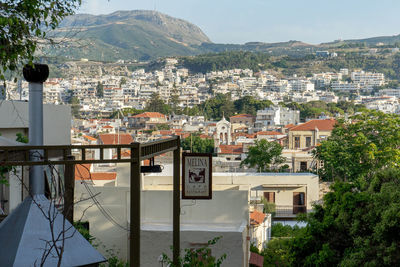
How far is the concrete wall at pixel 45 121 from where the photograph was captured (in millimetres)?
8969

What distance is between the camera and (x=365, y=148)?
3494 cm

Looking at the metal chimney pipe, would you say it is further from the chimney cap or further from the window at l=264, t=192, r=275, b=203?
the window at l=264, t=192, r=275, b=203

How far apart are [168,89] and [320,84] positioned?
49.2 metres

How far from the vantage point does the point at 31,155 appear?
19.3ft

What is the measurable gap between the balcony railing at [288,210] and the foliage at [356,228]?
58.7 ft

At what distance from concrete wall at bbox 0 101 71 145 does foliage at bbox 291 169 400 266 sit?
461 centimetres

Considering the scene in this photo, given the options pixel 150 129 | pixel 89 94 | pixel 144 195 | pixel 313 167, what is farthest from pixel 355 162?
pixel 89 94

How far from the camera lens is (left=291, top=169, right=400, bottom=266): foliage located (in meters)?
8.56

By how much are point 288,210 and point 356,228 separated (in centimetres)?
2025

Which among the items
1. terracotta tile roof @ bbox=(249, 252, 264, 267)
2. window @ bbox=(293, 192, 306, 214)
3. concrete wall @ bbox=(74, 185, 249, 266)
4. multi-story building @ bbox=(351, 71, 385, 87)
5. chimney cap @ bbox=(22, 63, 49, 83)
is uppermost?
multi-story building @ bbox=(351, 71, 385, 87)

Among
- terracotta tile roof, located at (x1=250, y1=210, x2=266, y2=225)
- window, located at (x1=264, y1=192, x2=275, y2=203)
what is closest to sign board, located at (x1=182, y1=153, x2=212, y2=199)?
terracotta tile roof, located at (x1=250, y1=210, x2=266, y2=225)

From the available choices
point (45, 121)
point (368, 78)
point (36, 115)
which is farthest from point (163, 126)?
point (368, 78)

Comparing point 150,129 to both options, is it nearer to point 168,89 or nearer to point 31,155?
point 168,89

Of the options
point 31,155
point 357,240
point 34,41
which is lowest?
point 357,240
